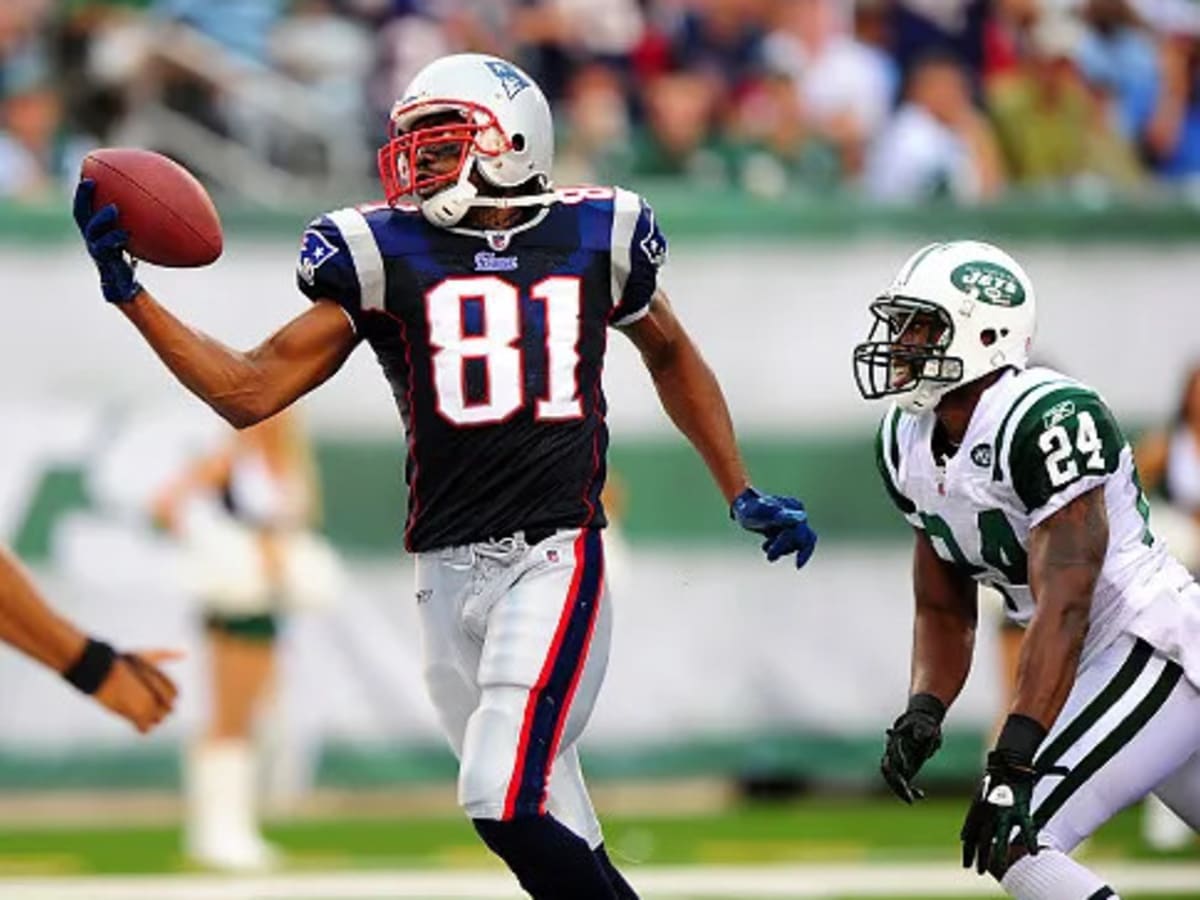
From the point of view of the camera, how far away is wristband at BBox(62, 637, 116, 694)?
509 centimetres

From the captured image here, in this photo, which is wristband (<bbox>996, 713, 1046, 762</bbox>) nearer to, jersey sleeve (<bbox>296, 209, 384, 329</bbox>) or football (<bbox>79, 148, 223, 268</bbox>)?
jersey sleeve (<bbox>296, 209, 384, 329</bbox>)

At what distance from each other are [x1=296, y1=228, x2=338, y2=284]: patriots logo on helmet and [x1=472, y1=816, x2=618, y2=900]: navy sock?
3.41 feet

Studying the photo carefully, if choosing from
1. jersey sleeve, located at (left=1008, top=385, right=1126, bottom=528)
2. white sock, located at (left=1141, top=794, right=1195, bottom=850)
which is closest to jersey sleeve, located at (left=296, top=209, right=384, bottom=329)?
jersey sleeve, located at (left=1008, top=385, right=1126, bottom=528)

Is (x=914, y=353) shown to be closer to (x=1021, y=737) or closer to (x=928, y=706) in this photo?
(x=928, y=706)

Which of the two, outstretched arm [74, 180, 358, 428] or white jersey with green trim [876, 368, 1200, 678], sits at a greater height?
outstretched arm [74, 180, 358, 428]

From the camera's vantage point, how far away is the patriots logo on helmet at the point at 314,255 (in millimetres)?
5094

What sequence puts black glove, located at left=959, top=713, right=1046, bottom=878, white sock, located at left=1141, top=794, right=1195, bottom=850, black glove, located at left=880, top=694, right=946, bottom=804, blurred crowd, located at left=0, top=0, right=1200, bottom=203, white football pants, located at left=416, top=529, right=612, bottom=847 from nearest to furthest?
black glove, located at left=959, top=713, right=1046, bottom=878
white football pants, located at left=416, top=529, right=612, bottom=847
black glove, located at left=880, top=694, right=946, bottom=804
white sock, located at left=1141, top=794, right=1195, bottom=850
blurred crowd, located at left=0, top=0, right=1200, bottom=203

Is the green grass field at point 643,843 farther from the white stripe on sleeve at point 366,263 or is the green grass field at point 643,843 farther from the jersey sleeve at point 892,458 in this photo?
the white stripe on sleeve at point 366,263

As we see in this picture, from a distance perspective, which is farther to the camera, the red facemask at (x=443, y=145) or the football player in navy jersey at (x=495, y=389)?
the red facemask at (x=443, y=145)

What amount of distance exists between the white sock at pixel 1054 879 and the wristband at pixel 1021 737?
22 cm

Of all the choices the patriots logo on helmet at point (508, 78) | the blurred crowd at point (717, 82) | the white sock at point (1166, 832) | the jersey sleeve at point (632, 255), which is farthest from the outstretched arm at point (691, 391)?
the blurred crowd at point (717, 82)

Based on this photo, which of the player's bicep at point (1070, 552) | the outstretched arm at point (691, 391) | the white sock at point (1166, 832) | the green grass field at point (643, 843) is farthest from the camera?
the white sock at point (1166, 832)

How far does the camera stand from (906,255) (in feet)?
32.1

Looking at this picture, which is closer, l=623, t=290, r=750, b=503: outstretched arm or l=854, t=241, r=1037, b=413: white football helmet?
l=854, t=241, r=1037, b=413: white football helmet
